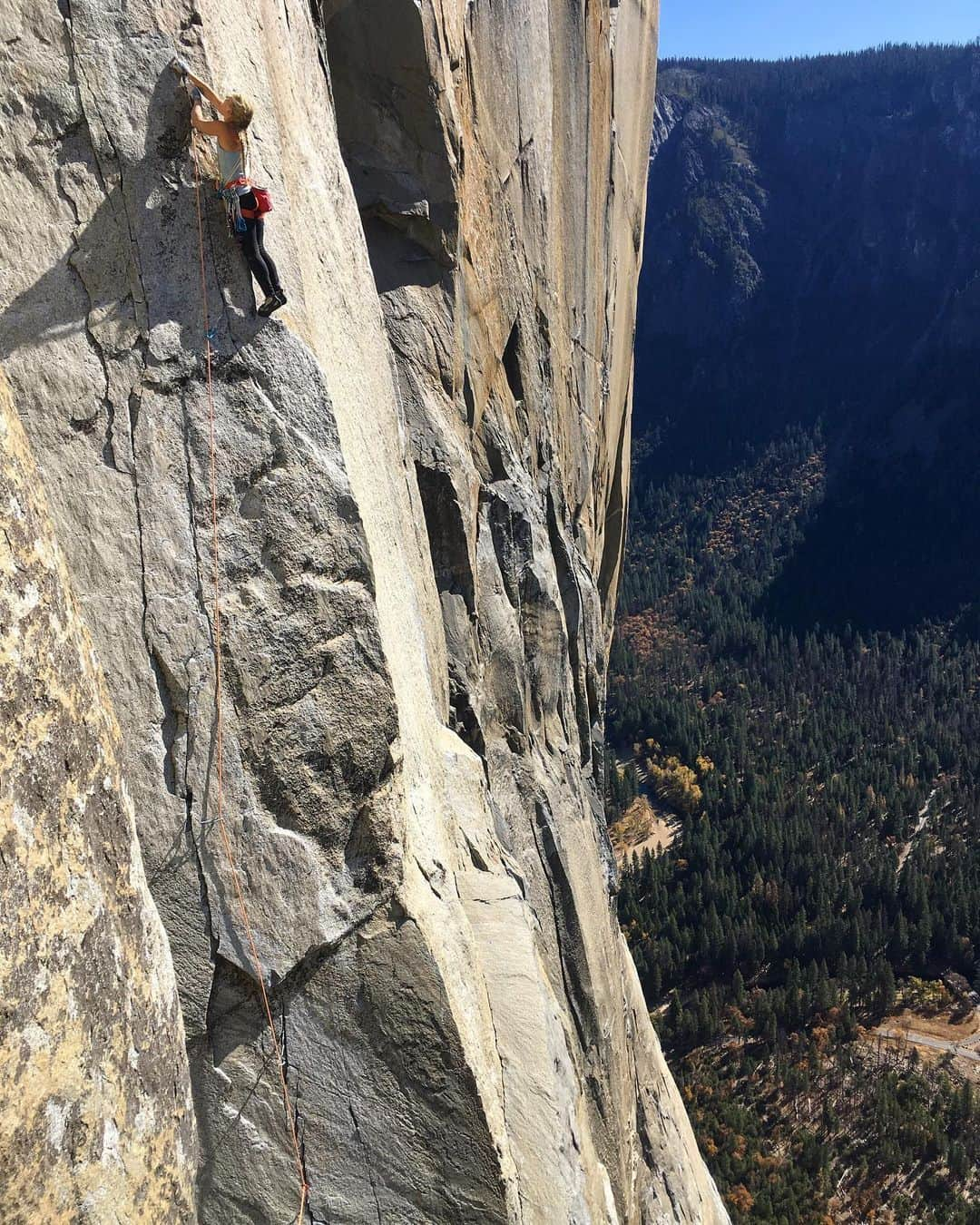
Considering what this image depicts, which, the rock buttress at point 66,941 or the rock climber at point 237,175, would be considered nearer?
the rock buttress at point 66,941

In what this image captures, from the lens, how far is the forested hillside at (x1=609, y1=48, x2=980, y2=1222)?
3981 centimetres

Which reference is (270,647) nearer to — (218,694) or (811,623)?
(218,694)

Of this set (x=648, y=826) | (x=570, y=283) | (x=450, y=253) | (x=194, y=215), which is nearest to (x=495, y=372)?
(x=450, y=253)

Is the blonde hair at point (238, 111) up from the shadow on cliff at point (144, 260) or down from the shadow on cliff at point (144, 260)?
up

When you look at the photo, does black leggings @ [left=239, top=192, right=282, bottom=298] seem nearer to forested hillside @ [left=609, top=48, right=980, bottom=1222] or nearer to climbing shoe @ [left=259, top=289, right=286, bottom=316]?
climbing shoe @ [left=259, top=289, right=286, bottom=316]

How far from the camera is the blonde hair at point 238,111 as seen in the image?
584 cm

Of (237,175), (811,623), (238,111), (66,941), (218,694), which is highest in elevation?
(238,111)

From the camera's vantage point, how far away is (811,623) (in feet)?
314

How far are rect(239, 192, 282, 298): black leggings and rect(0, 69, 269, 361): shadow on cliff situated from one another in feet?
0.48

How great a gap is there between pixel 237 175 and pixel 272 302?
2.59 feet

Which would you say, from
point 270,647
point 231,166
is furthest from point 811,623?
point 231,166

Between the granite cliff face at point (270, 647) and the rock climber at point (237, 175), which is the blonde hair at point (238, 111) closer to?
the rock climber at point (237, 175)

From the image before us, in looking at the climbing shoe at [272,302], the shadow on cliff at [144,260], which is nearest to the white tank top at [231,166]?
the shadow on cliff at [144,260]

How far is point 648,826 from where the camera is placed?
65.8 m
